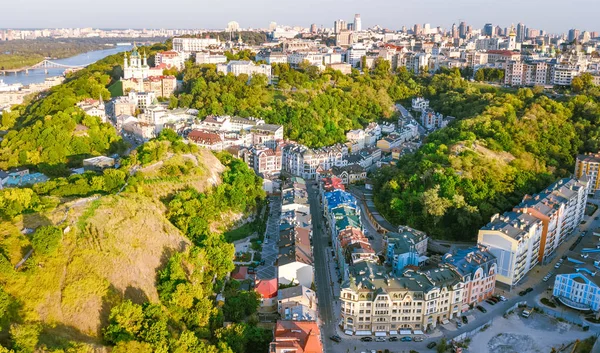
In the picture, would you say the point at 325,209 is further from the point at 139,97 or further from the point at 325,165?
the point at 139,97

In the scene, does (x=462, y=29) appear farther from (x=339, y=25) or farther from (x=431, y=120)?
(x=431, y=120)

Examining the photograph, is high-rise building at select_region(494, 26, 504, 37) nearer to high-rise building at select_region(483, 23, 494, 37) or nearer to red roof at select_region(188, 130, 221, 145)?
high-rise building at select_region(483, 23, 494, 37)

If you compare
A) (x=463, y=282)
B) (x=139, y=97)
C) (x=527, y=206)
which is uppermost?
(x=139, y=97)

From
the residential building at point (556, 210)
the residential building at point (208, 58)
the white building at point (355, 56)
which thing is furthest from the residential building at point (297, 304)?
the white building at point (355, 56)

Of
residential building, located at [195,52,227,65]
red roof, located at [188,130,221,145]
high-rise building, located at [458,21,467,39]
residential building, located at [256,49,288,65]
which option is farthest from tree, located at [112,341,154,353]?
high-rise building, located at [458,21,467,39]

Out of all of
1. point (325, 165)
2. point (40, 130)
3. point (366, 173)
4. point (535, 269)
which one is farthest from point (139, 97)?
point (535, 269)
